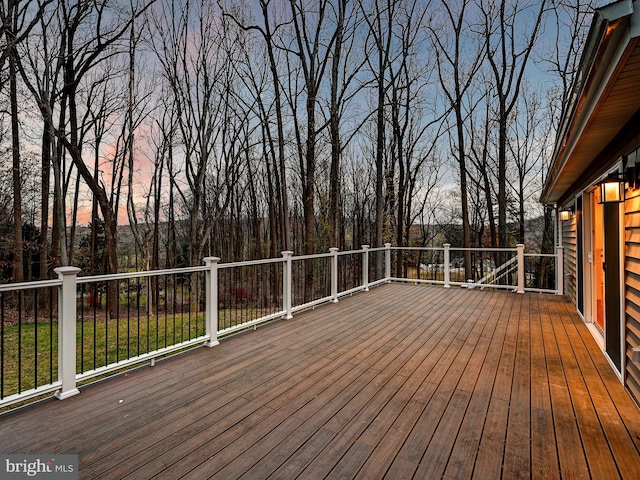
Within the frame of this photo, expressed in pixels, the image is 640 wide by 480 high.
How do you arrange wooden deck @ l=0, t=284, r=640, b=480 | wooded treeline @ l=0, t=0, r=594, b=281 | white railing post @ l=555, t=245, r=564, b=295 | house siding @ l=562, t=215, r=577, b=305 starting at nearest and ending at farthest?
wooden deck @ l=0, t=284, r=640, b=480
house siding @ l=562, t=215, r=577, b=305
white railing post @ l=555, t=245, r=564, b=295
wooded treeline @ l=0, t=0, r=594, b=281

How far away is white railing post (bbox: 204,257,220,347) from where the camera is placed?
3580mm

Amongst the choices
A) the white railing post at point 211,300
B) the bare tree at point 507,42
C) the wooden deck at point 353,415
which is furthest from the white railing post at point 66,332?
the bare tree at point 507,42

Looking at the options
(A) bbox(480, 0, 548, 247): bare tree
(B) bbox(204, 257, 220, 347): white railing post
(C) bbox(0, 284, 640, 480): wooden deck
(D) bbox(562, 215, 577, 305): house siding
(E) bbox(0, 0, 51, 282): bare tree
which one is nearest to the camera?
(C) bbox(0, 284, 640, 480): wooden deck

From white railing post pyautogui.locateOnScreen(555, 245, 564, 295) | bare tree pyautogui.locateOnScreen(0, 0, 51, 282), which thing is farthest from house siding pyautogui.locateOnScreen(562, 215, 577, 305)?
bare tree pyautogui.locateOnScreen(0, 0, 51, 282)

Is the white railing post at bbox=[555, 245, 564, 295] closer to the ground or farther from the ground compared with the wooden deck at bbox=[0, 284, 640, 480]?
farther from the ground

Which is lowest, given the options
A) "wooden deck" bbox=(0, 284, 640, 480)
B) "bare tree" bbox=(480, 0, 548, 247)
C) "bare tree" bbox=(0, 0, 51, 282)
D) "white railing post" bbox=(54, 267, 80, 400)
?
"wooden deck" bbox=(0, 284, 640, 480)

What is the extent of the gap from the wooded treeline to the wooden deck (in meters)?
5.38

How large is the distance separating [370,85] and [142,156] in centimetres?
848

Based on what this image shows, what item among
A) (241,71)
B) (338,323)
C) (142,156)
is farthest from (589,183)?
(142,156)

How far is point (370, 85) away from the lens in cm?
1021

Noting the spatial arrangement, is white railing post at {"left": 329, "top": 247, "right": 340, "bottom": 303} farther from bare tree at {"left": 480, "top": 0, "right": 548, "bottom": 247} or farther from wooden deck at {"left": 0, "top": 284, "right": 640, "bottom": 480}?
bare tree at {"left": 480, "top": 0, "right": 548, "bottom": 247}

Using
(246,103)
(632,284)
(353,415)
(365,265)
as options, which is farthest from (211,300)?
(246,103)

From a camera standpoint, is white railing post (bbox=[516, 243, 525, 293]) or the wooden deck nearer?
the wooden deck

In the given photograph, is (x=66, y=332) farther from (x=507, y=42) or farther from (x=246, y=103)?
(x=507, y=42)
